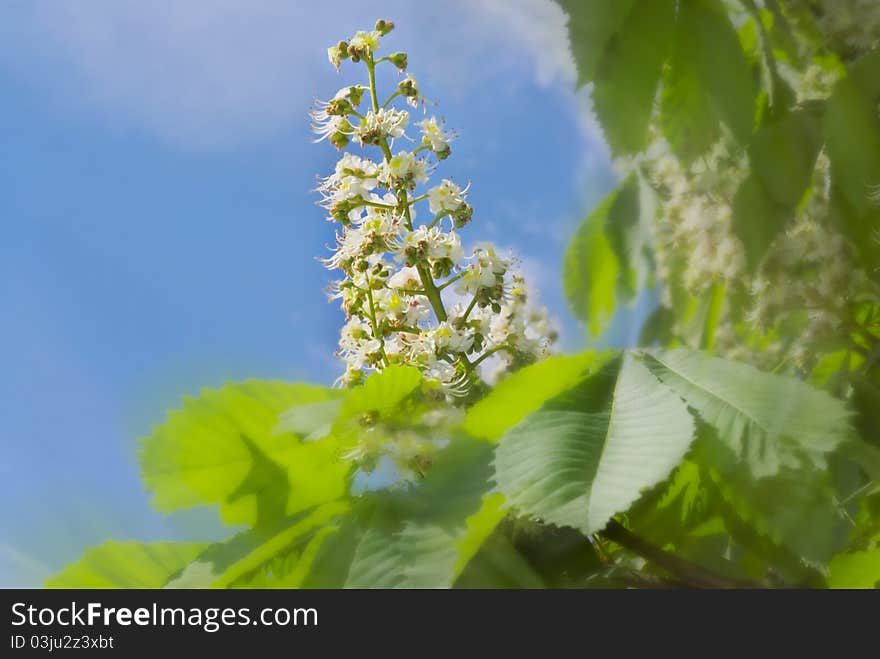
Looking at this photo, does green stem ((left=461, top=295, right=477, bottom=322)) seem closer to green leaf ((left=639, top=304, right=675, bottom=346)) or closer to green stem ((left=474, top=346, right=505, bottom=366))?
green stem ((left=474, top=346, right=505, bottom=366))

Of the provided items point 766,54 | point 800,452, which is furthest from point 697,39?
point 800,452

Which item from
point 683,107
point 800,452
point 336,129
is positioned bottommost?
point 800,452

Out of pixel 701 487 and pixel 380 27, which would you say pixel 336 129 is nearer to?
pixel 380 27

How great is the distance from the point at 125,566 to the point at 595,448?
19cm

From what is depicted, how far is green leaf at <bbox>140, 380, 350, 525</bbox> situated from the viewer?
334 millimetres

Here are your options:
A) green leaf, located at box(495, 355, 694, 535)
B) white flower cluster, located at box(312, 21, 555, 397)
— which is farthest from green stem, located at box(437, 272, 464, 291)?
green leaf, located at box(495, 355, 694, 535)

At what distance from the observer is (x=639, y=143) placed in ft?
0.83

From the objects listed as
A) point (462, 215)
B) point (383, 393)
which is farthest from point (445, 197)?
point (383, 393)

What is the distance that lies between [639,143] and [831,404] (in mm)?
88

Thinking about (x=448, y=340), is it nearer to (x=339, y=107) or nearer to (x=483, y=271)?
(x=483, y=271)

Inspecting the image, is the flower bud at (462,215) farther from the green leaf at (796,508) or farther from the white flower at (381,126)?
the green leaf at (796,508)

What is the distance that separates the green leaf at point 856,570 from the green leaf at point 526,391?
10 centimetres

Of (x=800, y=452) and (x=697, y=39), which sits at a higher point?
(x=697, y=39)

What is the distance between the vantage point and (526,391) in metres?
0.30
